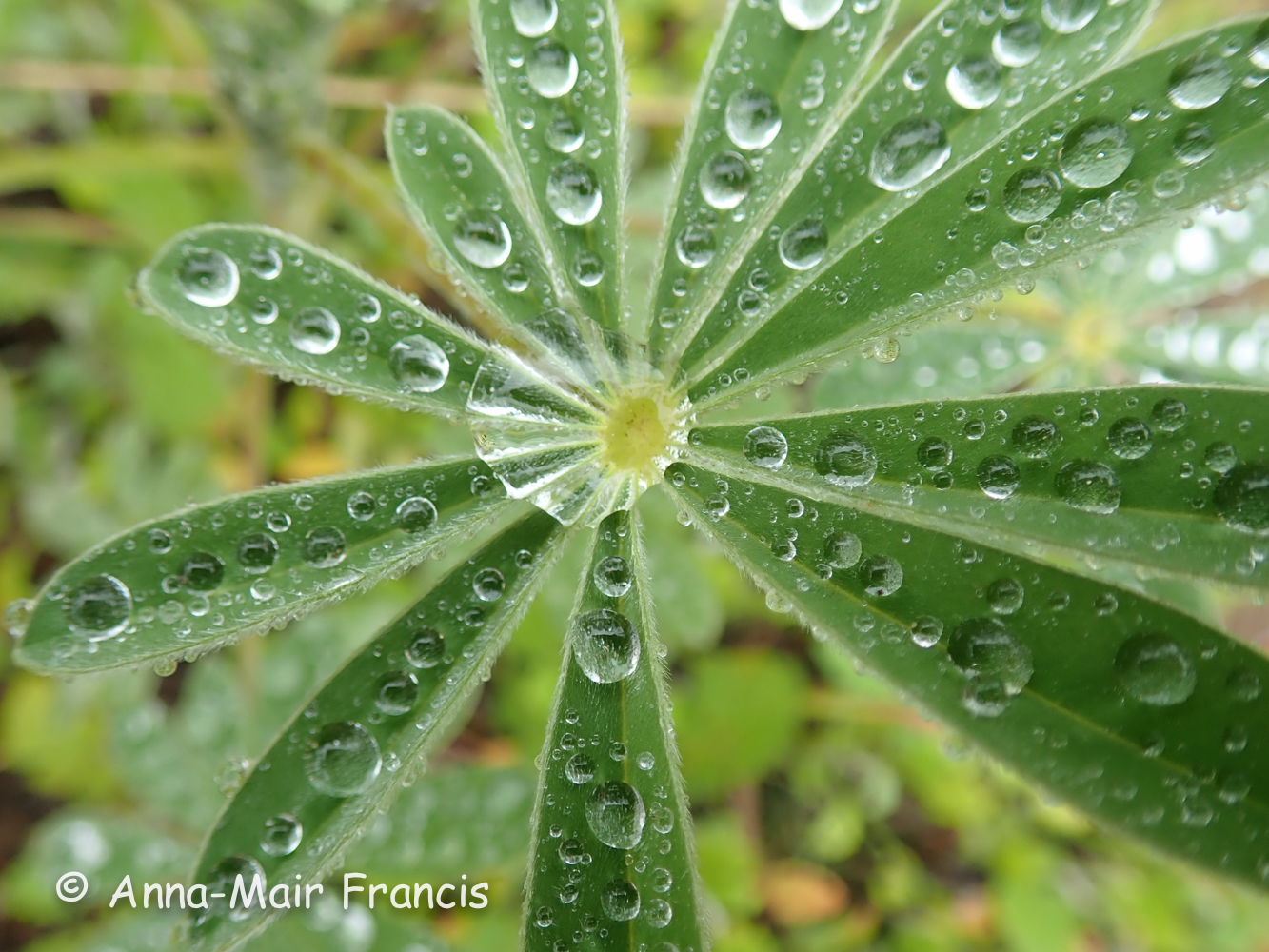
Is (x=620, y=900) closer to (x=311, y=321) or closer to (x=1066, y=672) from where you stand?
(x=1066, y=672)

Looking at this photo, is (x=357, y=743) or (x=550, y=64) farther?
(x=550, y=64)

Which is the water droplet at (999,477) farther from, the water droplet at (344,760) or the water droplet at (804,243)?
the water droplet at (344,760)

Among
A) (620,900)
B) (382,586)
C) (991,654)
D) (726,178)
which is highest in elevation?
(382,586)

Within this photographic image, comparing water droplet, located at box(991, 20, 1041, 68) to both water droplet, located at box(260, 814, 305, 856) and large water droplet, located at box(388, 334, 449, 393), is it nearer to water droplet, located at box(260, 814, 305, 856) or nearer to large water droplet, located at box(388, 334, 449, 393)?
large water droplet, located at box(388, 334, 449, 393)

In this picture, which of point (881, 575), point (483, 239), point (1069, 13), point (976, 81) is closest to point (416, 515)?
point (483, 239)

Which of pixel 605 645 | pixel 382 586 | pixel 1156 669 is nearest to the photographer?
pixel 1156 669
